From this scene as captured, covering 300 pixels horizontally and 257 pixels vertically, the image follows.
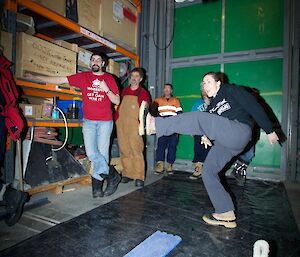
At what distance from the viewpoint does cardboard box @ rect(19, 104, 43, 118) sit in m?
2.98

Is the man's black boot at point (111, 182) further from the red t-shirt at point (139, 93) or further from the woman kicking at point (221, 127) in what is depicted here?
the woman kicking at point (221, 127)

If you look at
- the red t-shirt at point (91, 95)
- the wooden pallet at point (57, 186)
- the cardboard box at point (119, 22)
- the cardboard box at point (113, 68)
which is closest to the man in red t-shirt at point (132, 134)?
the wooden pallet at point (57, 186)

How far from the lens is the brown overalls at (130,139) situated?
3.97 metres

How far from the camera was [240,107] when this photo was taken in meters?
2.38

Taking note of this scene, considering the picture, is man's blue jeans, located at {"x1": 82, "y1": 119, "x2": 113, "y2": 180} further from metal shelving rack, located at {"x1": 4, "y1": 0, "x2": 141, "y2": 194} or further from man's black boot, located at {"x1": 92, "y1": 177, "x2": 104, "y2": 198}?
metal shelving rack, located at {"x1": 4, "y1": 0, "x2": 141, "y2": 194}

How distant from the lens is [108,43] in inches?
172

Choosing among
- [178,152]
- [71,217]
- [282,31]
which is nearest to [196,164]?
[178,152]

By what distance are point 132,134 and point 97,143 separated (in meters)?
0.81

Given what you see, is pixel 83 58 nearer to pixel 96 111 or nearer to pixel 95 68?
pixel 95 68

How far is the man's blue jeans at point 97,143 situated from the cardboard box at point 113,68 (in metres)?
1.88

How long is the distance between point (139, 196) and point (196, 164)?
70.9 inches

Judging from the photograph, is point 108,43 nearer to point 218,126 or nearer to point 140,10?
point 140,10

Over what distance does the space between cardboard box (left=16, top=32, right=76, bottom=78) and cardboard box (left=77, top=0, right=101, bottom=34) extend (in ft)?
1.85

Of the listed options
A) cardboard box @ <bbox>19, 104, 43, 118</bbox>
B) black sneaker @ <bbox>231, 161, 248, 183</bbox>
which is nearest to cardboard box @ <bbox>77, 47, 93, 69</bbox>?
cardboard box @ <bbox>19, 104, 43, 118</bbox>
